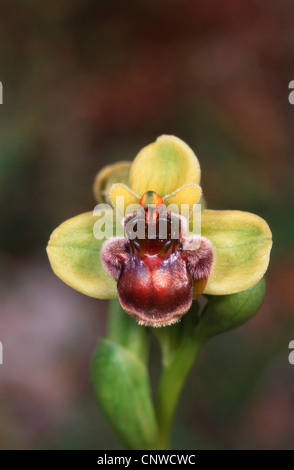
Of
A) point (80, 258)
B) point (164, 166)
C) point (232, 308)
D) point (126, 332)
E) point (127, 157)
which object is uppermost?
point (164, 166)

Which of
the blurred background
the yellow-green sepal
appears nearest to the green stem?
the yellow-green sepal

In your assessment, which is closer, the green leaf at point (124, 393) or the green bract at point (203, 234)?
the green bract at point (203, 234)

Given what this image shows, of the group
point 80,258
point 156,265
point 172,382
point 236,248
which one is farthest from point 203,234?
point 172,382

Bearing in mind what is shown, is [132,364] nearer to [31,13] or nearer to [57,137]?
[57,137]

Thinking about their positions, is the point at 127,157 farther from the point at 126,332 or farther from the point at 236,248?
the point at 236,248

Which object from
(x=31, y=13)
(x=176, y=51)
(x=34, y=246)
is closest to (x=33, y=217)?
(x=34, y=246)

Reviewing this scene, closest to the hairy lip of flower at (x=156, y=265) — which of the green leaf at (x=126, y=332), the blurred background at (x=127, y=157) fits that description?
the green leaf at (x=126, y=332)

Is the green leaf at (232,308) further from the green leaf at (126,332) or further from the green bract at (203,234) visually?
the green leaf at (126,332)
